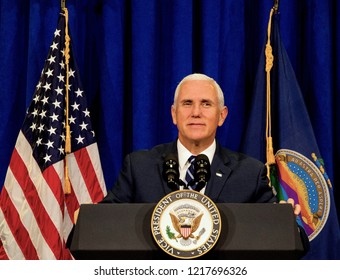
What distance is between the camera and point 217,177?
Result: 2629 mm

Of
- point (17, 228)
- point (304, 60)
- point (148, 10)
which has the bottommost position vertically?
point (17, 228)

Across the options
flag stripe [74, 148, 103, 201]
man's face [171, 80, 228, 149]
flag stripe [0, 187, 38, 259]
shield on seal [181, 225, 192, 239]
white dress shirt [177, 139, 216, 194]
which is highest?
man's face [171, 80, 228, 149]

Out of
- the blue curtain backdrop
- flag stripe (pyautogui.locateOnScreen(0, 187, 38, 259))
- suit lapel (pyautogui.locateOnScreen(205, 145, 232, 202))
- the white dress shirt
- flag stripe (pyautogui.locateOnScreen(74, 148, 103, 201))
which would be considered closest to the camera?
suit lapel (pyautogui.locateOnScreen(205, 145, 232, 202))

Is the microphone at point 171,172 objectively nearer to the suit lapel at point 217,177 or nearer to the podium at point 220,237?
the podium at point 220,237

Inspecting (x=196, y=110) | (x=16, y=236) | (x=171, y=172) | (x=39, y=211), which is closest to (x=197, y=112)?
(x=196, y=110)

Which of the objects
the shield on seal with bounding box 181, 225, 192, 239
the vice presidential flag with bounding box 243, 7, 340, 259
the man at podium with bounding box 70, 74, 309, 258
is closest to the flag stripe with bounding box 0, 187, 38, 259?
the man at podium with bounding box 70, 74, 309, 258

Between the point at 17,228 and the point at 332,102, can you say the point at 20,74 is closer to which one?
the point at 17,228

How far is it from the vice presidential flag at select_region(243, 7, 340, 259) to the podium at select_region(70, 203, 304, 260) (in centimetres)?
149

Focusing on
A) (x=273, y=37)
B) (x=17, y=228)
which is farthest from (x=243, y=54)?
(x=17, y=228)

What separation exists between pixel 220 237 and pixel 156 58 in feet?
6.95

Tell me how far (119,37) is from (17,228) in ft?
4.40

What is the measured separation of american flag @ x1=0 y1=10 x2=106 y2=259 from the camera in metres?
3.44

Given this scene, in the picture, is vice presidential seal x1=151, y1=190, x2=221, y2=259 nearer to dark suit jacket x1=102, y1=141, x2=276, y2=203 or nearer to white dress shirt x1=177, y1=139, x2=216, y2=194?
dark suit jacket x1=102, y1=141, x2=276, y2=203

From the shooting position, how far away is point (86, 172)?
11.8ft
